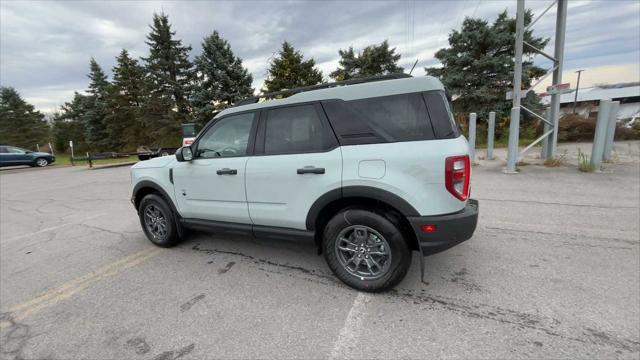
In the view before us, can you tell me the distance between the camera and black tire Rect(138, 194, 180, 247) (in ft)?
12.8

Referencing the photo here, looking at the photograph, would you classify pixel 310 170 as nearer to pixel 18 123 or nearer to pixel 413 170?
pixel 413 170

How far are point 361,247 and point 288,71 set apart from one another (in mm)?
23653

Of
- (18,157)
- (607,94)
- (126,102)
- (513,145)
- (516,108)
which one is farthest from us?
(607,94)

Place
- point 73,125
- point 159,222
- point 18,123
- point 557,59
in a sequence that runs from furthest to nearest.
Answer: point 18,123 → point 73,125 → point 557,59 → point 159,222

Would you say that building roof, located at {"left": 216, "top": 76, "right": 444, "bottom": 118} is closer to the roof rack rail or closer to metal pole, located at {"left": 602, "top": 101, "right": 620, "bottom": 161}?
the roof rack rail

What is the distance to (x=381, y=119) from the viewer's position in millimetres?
2523

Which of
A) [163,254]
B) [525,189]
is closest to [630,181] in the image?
[525,189]

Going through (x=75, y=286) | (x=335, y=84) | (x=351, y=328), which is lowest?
(x=351, y=328)

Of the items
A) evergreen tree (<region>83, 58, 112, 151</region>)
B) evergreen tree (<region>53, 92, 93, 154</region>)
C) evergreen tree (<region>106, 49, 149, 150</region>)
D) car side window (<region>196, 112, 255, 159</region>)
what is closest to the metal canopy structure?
car side window (<region>196, 112, 255, 159</region>)

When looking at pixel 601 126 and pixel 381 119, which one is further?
pixel 601 126

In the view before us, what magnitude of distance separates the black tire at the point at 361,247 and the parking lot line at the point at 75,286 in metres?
2.66

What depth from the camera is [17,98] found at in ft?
119

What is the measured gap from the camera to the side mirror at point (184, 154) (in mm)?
3430

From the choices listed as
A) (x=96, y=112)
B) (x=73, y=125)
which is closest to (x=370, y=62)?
(x=96, y=112)
